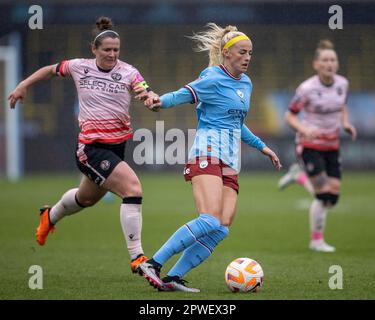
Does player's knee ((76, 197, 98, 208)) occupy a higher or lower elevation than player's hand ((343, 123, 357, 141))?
lower

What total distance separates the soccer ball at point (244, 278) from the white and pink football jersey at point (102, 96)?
1766 millimetres

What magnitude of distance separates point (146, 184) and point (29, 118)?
5.19 meters

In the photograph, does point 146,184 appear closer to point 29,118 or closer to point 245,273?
point 29,118

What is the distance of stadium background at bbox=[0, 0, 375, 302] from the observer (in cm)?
806

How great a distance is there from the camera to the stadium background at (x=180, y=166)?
8.06 meters

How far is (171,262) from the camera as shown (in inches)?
361

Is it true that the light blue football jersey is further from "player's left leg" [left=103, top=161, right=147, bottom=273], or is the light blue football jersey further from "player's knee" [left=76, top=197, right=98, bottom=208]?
"player's knee" [left=76, top=197, right=98, bottom=208]

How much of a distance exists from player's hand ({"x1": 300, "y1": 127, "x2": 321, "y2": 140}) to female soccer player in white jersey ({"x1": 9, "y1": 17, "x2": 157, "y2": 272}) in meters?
2.60

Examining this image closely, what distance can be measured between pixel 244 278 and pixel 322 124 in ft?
14.3

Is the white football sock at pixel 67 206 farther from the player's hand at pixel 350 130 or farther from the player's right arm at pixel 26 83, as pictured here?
the player's hand at pixel 350 130

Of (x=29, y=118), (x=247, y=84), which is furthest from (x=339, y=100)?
(x=29, y=118)

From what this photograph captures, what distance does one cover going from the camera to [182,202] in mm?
16922

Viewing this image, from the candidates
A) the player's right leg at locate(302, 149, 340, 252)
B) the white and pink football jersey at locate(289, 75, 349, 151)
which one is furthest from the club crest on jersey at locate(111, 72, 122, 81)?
the player's right leg at locate(302, 149, 340, 252)

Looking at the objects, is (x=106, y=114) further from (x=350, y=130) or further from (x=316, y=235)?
(x=350, y=130)
